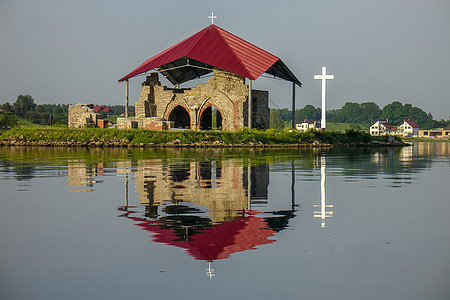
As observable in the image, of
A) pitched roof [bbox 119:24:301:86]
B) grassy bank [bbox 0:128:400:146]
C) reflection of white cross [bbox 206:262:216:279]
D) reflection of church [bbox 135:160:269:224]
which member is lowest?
reflection of white cross [bbox 206:262:216:279]

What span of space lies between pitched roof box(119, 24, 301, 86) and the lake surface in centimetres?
3082

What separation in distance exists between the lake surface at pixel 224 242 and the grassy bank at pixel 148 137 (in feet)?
89.8

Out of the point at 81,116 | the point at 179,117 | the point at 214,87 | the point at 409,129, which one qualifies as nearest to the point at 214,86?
the point at 214,87

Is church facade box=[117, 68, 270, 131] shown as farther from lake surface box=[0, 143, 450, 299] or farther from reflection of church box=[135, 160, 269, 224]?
lake surface box=[0, 143, 450, 299]

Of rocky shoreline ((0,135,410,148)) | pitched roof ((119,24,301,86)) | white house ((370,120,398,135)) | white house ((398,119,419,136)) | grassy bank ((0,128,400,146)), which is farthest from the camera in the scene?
white house ((398,119,419,136))

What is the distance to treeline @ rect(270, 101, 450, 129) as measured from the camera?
172625 mm

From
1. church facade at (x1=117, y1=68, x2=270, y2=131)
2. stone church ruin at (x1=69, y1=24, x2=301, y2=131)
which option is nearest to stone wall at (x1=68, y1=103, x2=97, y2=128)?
stone church ruin at (x1=69, y1=24, x2=301, y2=131)

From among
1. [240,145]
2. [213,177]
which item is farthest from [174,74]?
[213,177]

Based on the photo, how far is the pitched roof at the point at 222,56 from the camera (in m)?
42.7

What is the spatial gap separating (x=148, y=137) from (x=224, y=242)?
113 ft

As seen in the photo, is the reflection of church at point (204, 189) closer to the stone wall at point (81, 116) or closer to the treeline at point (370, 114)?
the stone wall at point (81, 116)

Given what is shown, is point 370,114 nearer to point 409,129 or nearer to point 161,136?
point 409,129

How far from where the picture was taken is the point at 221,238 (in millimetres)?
6801

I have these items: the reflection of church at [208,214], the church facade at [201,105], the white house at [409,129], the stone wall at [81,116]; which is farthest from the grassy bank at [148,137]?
the white house at [409,129]
